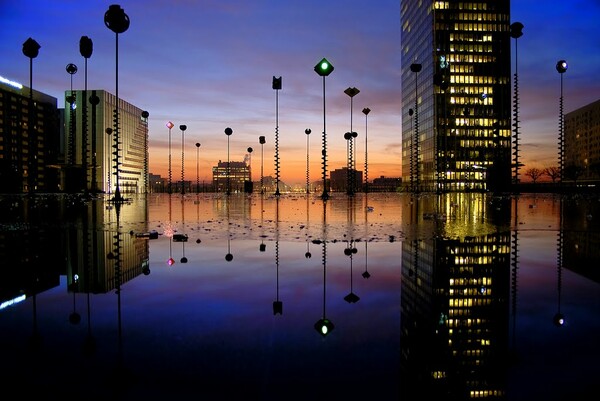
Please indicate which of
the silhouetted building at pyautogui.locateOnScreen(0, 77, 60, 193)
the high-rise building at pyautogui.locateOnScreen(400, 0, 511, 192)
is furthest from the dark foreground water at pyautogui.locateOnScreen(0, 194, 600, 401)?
the silhouetted building at pyautogui.locateOnScreen(0, 77, 60, 193)

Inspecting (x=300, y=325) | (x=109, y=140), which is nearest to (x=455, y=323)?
(x=300, y=325)

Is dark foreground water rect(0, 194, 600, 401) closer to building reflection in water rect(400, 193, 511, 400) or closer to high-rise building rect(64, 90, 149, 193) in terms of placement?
building reflection in water rect(400, 193, 511, 400)

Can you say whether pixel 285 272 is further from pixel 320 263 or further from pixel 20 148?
pixel 20 148

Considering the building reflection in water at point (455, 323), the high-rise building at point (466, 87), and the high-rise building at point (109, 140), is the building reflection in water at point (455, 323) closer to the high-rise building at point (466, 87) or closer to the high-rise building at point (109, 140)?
the high-rise building at point (109, 140)

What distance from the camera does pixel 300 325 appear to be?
3.93 meters

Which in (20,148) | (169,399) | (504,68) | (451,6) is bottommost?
(169,399)

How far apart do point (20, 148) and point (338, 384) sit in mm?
196522

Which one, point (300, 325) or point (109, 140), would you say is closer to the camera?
point (300, 325)

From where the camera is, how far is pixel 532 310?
449 cm

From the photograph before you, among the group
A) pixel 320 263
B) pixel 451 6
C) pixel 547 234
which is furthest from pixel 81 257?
pixel 451 6

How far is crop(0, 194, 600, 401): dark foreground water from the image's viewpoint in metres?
2.76

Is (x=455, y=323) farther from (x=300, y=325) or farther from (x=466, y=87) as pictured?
(x=466, y=87)

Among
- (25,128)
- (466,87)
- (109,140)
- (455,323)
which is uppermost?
→ (466,87)

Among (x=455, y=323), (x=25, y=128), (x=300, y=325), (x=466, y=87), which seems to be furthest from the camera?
(x=25, y=128)
